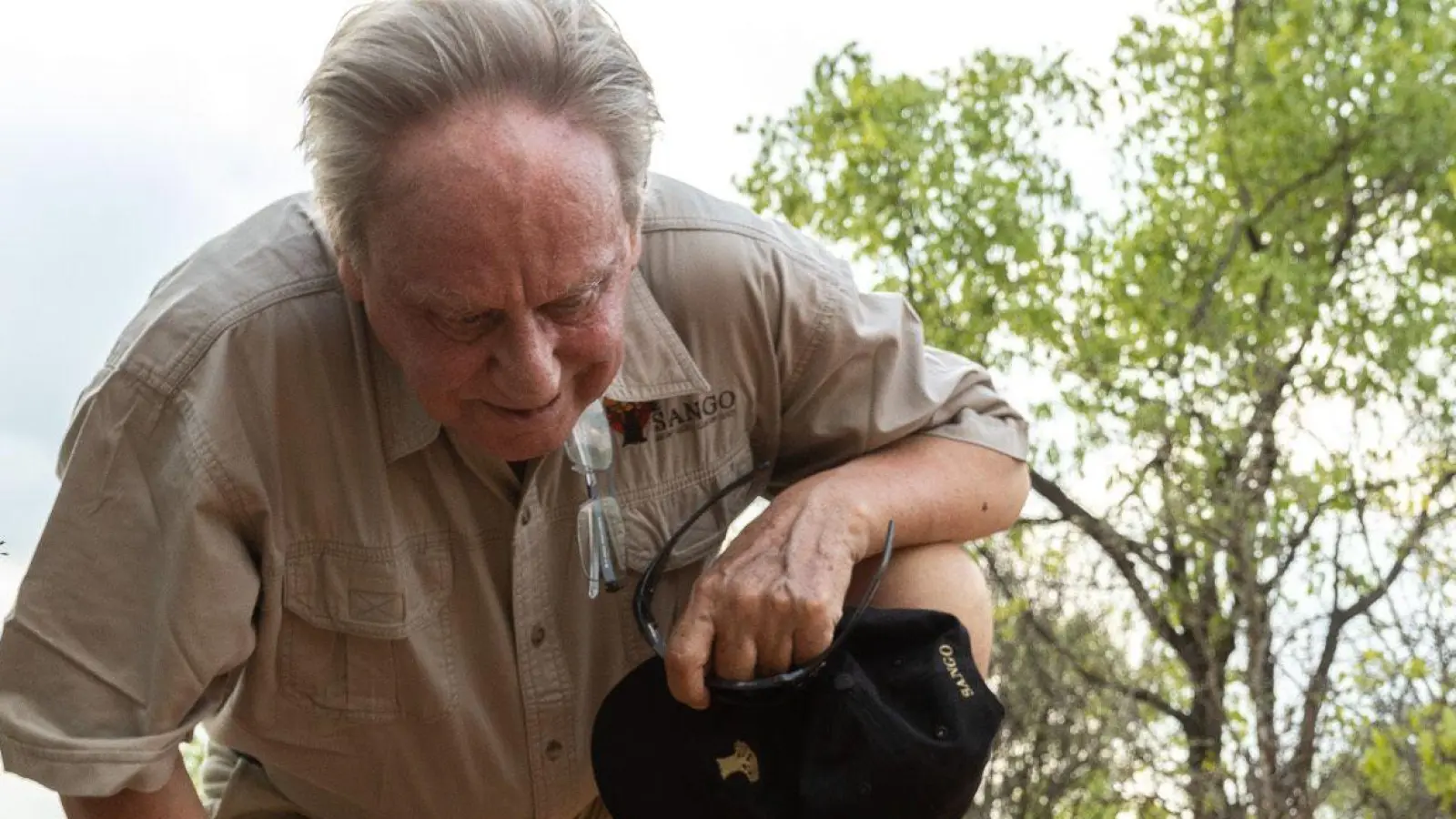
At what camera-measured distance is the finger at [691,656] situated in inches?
70.8

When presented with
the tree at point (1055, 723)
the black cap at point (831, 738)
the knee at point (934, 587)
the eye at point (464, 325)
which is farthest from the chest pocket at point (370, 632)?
the tree at point (1055, 723)

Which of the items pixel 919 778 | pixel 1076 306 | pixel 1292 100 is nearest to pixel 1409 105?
pixel 1292 100

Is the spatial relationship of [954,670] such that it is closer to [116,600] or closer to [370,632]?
[370,632]

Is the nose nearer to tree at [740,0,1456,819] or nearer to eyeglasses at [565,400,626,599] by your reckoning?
eyeglasses at [565,400,626,599]

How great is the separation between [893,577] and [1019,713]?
2.31 meters

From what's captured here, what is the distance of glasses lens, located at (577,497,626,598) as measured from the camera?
1.99 metres

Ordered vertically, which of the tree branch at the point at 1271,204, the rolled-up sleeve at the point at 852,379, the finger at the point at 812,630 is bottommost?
the tree branch at the point at 1271,204

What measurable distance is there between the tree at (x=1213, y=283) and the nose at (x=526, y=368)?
8.99 feet

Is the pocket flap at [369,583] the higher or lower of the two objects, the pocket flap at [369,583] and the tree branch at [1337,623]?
the higher

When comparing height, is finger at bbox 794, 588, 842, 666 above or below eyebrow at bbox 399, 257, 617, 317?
below

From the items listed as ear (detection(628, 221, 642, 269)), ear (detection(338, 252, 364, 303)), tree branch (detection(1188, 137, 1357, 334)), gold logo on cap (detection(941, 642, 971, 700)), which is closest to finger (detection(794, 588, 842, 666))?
gold logo on cap (detection(941, 642, 971, 700))

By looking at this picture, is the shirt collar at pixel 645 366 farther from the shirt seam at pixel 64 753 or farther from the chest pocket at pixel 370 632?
the shirt seam at pixel 64 753

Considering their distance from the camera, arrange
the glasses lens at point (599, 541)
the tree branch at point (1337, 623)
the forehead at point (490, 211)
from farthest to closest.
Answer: the tree branch at point (1337, 623) → the glasses lens at point (599, 541) → the forehead at point (490, 211)

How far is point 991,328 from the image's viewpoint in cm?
459
